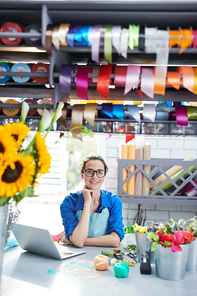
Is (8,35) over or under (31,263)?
over

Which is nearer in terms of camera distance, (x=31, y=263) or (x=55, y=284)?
(x=55, y=284)

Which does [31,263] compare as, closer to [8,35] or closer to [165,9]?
[8,35]

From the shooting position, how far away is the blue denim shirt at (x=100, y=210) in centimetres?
185

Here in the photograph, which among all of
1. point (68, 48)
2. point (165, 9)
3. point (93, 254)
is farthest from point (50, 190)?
point (165, 9)

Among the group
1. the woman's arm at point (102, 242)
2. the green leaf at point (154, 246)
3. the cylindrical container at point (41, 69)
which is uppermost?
the cylindrical container at point (41, 69)

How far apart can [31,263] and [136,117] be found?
888 millimetres

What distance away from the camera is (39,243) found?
4.76 feet

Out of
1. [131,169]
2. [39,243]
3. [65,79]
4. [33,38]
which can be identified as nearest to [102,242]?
[39,243]

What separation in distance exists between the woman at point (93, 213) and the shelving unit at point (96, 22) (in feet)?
1.53

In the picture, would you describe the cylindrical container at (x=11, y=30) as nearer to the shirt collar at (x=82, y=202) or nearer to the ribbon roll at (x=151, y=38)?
the ribbon roll at (x=151, y=38)

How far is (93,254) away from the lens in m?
1.56

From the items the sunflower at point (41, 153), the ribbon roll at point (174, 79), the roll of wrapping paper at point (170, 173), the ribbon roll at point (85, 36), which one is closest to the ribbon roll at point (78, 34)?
the ribbon roll at point (85, 36)

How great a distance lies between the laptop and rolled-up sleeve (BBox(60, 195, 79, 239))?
0.20 m

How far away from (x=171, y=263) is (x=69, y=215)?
838 millimetres
